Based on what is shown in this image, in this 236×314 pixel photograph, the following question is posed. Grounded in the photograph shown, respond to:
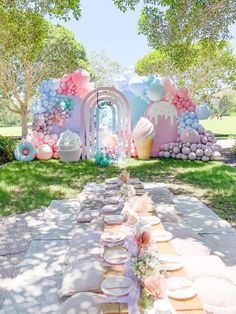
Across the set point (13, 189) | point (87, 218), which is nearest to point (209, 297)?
point (87, 218)

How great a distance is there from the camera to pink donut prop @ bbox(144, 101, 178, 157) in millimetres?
14773

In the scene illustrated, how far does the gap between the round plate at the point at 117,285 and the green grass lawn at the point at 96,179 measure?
387cm

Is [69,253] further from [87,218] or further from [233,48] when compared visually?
[233,48]

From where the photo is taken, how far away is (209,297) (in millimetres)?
3402

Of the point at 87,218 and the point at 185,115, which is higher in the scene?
the point at 185,115

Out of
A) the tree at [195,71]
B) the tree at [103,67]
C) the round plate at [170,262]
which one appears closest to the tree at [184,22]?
the round plate at [170,262]

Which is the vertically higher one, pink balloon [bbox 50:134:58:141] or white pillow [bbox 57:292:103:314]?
pink balloon [bbox 50:134:58:141]

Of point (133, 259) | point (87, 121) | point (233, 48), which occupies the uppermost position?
point (233, 48)

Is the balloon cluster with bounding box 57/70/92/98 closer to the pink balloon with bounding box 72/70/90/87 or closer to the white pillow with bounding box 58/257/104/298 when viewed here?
the pink balloon with bounding box 72/70/90/87

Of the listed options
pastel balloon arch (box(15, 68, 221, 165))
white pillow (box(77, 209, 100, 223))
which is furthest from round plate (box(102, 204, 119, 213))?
pastel balloon arch (box(15, 68, 221, 165))

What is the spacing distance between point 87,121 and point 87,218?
29.5ft

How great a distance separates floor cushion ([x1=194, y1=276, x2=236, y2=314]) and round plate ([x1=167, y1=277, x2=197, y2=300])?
0.74ft

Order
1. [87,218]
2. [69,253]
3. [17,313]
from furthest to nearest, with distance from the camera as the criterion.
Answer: [87,218] < [69,253] < [17,313]

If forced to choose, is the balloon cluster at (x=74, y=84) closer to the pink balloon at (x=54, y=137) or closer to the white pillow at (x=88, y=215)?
the pink balloon at (x=54, y=137)
